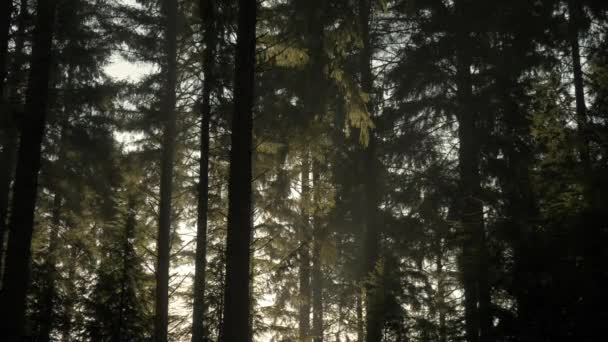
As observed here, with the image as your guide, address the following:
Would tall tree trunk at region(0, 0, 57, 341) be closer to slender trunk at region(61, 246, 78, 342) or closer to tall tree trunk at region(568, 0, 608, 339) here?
slender trunk at region(61, 246, 78, 342)

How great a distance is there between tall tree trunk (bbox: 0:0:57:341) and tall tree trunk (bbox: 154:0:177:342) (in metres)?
3.50

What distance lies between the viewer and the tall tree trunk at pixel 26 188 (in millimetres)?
10344

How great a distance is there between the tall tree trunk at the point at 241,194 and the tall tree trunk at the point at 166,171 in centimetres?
578

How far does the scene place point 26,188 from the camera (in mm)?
10875

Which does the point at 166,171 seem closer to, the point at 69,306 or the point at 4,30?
the point at 69,306

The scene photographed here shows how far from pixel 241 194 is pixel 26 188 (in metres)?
5.26

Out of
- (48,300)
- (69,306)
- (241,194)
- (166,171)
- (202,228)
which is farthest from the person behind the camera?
(69,306)

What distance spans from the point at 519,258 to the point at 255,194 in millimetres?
11330

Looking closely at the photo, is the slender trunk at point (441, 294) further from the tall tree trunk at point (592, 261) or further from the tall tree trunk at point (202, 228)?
the tall tree trunk at point (202, 228)

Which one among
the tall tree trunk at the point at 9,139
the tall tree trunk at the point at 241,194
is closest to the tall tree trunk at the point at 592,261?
the tall tree trunk at the point at 241,194

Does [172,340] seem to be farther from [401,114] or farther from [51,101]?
[401,114]

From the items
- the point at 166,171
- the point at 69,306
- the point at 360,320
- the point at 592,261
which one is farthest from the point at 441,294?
the point at 69,306

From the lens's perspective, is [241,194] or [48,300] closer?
[241,194]

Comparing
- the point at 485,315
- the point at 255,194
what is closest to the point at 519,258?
the point at 485,315
